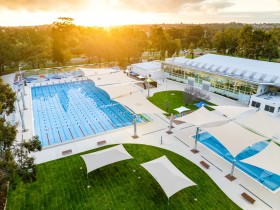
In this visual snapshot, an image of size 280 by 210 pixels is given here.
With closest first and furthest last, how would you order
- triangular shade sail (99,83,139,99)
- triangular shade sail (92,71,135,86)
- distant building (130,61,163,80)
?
triangular shade sail (99,83,139,99), triangular shade sail (92,71,135,86), distant building (130,61,163,80)

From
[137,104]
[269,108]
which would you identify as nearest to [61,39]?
[137,104]

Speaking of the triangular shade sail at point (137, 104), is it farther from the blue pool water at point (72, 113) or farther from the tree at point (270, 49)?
the tree at point (270, 49)

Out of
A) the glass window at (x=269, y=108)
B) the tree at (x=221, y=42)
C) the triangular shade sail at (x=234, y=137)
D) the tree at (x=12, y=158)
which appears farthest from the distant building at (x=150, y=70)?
the tree at (x=221, y=42)

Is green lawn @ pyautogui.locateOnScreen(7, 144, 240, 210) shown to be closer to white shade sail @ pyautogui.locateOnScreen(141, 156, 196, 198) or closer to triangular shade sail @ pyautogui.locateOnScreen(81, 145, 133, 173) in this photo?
triangular shade sail @ pyautogui.locateOnScreen(81, 145, 133, 173)

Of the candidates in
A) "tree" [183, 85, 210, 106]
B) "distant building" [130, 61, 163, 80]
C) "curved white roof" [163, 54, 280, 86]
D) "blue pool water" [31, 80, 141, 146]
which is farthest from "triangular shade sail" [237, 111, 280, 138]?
"distant building" [130, 61, 163, 80]

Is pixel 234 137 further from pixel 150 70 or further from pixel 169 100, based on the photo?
pixel 150 70

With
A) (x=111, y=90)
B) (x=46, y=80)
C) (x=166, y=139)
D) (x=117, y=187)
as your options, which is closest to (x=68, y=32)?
(x=46, y=80)

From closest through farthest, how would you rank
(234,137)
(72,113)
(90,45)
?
1. (234,137)
2. (72,113)
3. (90,45)
